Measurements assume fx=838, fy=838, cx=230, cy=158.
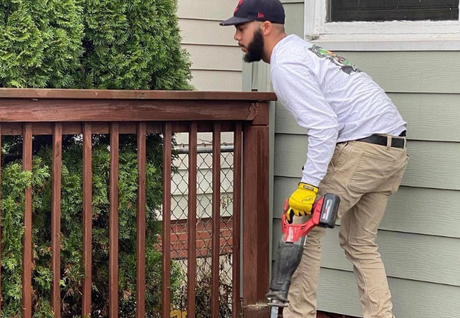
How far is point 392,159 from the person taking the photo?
380cm

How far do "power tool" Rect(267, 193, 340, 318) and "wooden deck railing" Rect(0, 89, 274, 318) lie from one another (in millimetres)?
587

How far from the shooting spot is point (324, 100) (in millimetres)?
3672

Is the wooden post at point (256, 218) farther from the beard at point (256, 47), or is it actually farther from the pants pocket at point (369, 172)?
the pants pocket at point (369, 172)

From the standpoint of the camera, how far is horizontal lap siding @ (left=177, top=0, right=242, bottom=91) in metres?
7.54

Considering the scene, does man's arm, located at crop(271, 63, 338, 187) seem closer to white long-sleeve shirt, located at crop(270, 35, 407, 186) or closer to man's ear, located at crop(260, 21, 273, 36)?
white long-sleeve shirt, located at crop(270, 35, 407, 186)

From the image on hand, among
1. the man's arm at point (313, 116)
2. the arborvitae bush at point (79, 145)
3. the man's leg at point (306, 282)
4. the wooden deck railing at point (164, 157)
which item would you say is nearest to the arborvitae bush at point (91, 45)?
the arborvitae bush at point (79, 145)

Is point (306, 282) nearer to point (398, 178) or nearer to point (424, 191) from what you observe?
point (398, 178)

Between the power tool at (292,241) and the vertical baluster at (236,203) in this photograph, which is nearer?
the power tool at (292,241)

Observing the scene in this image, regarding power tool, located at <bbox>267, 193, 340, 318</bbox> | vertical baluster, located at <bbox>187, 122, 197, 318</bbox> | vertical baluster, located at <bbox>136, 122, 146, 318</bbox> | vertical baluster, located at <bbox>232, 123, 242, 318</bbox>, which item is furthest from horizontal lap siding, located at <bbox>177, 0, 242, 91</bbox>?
power tool, located at <bbox>267, 193, 340, 318</bbox>

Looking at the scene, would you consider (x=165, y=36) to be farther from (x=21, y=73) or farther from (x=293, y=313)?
(x=293, y=313)

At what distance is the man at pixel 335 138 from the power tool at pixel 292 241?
2.3 inches

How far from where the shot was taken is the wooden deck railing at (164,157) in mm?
3617

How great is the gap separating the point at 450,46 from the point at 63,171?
75.6 inches

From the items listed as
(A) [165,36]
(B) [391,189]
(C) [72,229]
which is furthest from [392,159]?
(C) [72,229]
